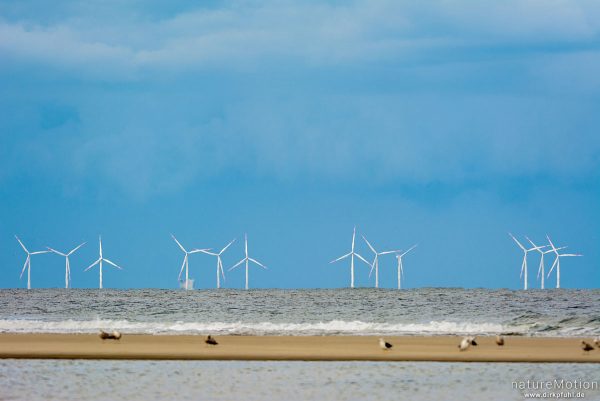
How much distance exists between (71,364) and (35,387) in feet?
16.3

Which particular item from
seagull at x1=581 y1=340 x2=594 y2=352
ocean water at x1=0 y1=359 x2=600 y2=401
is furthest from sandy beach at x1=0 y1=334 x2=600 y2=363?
ocean water at x1=0 y1=359 x2=600 y2=401

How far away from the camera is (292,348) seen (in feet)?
112

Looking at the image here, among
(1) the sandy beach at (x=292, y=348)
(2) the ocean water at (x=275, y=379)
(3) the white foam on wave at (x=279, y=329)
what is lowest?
(2) the ocean water at (x=275, y=379)

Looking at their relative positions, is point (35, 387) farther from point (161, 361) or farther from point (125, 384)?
point (161, 361)

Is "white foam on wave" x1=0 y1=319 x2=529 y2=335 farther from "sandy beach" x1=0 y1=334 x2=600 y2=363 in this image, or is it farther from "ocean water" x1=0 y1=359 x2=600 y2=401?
"ocean water" x1=0 y1=359 x2=600 y2=401

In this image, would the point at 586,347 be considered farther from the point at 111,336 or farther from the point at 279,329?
the point at 279,329

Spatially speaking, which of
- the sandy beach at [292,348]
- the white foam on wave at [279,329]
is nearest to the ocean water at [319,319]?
the white foam on wave at [279,329]

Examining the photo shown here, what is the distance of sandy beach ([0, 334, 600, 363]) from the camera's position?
31.2 m

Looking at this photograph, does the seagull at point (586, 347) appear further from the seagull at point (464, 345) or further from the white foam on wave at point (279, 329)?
the white foam on wave at point (279, 329)

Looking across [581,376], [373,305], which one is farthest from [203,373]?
[373,305]

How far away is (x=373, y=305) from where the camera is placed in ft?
262

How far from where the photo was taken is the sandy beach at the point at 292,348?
3120 cm

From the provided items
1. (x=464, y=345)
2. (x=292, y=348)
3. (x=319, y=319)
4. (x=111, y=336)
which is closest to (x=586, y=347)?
(x=464, y=345)

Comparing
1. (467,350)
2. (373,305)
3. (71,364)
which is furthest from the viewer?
(373,305)
